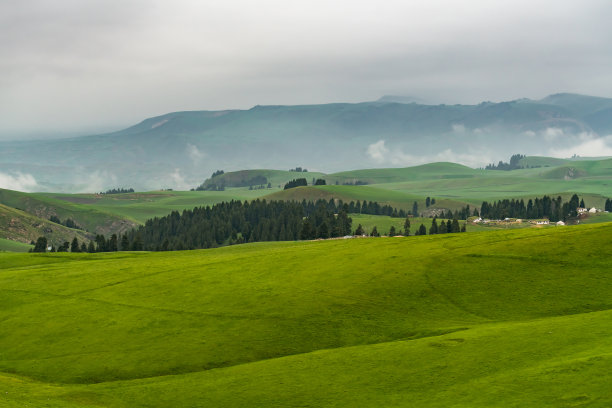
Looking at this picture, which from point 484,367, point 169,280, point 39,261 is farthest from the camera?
point 39,261

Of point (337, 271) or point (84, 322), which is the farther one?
point (337, 271)

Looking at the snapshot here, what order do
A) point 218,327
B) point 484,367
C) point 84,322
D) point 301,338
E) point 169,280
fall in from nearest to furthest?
1. point 484,367
2. point 301,338
3. point 218,327
4. point 84,322
5. point 169,280

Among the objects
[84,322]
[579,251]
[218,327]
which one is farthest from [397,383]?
[579,251]

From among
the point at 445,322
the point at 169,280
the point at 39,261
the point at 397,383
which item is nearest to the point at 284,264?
the point at 169,280

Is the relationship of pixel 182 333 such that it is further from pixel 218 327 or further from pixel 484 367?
pixel 484 367

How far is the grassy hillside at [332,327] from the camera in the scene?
46.1 m

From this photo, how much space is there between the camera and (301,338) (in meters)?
66.6

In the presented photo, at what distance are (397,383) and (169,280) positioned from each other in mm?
56627

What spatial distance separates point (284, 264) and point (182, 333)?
111 ft

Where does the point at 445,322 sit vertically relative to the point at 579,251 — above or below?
below

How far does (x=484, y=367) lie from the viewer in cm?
4669

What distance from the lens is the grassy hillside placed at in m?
46.1

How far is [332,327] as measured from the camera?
2714 inches

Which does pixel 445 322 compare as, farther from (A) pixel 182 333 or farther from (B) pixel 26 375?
(B) pixel 26 375
